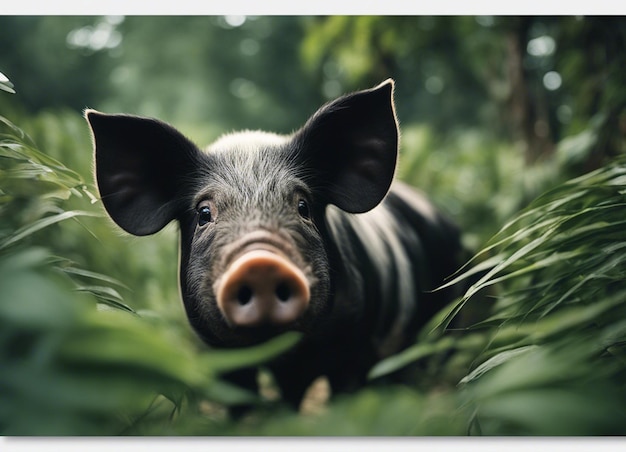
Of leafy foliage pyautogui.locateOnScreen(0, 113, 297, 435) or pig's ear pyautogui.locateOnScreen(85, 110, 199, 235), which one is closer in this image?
leafy foliage pyautogui.locateOnScreen(0, 113, 297, 435)

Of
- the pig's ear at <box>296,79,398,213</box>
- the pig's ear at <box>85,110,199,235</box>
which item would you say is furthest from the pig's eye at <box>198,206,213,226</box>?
the pig's ear at <box>296,79,398,213</box>

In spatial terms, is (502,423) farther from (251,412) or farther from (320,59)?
(320,59)

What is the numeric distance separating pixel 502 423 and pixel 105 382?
1124mm

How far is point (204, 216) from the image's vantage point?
2.18m

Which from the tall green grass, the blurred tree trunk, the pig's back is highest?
the blurred tree trunk

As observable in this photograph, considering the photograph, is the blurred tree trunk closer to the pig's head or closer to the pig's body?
the pig's body

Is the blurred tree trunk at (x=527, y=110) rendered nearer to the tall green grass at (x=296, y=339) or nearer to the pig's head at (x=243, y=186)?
the tall green grass at (x=296, y=339)

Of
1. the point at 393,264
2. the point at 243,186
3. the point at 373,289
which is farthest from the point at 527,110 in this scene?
the point at 243,186

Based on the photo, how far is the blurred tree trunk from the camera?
4.41 metres

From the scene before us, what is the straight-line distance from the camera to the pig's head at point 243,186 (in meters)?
2.03

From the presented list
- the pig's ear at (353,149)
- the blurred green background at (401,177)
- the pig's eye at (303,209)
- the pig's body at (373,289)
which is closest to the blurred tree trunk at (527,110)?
the blurred green background at (401,177)

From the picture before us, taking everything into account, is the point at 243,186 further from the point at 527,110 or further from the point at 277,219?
the point at 527,110

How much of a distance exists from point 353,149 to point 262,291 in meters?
0.80
